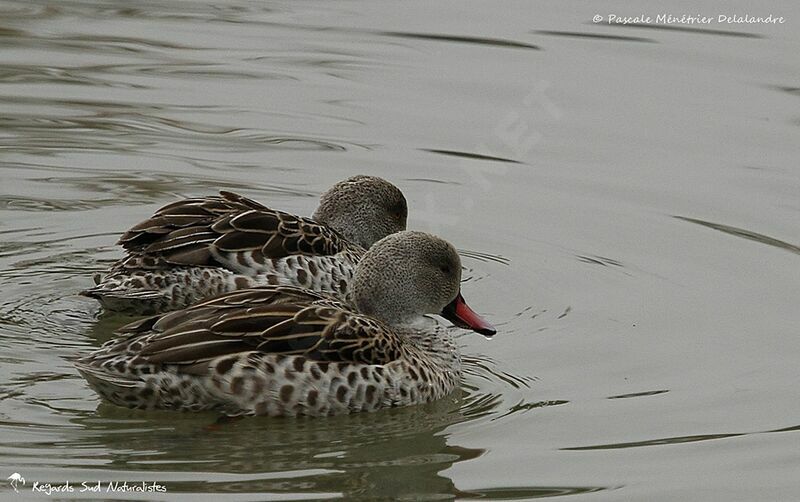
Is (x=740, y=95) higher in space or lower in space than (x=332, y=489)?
higher

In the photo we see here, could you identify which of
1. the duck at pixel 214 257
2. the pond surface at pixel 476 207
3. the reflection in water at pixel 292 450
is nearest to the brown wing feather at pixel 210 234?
the duck at pixel 214 257

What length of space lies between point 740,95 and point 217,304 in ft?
24.9

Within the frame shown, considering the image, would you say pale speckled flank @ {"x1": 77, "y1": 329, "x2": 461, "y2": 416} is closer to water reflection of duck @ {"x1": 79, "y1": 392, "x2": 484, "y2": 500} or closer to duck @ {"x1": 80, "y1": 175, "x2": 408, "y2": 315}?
water reflection of duck @ {"x1": 79, "y1": 392, "x2": 484, "y2": 500}

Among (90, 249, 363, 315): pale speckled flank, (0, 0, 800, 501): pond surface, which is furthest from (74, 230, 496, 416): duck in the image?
(90, 249, 363, 315): pale speckled flank

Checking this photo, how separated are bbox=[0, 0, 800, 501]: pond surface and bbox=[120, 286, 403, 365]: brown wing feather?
0.38 meters

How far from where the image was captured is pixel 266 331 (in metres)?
9.24

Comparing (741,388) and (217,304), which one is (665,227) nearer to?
(741,388)

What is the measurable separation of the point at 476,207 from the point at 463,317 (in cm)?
320

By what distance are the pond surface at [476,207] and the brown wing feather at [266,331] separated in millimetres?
380

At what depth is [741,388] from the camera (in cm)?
996

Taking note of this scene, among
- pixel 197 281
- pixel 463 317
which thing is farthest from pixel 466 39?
pixel 463 317

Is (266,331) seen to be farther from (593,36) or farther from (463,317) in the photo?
(593,36)

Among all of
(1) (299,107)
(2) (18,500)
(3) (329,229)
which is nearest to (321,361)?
(2) (18,500)

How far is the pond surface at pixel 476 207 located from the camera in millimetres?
8766
